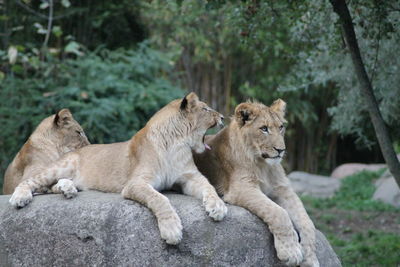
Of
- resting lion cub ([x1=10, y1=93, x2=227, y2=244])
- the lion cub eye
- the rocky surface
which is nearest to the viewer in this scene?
resting lion cub ([x1=10, y1=93, x2=227, y2=244])

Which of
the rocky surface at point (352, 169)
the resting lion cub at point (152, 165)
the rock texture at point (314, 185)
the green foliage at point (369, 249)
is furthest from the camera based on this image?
the rocky surface at point (352, 169)

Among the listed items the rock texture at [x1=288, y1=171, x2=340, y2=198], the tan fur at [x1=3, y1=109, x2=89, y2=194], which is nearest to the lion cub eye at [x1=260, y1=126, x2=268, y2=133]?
the tan fur at [x1=3, y1=109, x2=89, y2=194]

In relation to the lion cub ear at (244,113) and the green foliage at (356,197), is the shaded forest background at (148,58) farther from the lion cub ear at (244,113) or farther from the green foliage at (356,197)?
the lion cub ear at (244,113)

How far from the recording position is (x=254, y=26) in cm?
705

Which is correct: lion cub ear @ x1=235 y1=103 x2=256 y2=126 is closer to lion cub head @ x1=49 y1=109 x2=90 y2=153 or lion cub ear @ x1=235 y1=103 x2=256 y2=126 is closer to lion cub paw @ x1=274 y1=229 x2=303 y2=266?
lion cub paw @ x1=274 y1=229 x2=303 y2=266

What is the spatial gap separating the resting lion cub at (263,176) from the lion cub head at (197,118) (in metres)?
0.17

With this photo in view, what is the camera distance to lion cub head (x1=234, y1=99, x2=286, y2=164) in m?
4.90

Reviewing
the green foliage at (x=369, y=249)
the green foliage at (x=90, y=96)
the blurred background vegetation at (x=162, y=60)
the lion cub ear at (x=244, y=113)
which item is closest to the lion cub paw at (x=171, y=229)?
the lion cub ear at (x=244, y=113)

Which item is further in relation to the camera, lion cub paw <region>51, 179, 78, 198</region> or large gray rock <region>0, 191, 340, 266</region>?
lion cub paw <region>51, 179, 78, 198</region>

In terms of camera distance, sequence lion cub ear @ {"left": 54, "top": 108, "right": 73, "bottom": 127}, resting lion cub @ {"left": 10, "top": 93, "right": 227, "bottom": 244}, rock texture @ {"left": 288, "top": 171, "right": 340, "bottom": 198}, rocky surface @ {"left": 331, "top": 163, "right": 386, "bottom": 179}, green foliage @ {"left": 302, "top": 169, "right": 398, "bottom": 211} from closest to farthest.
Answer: resting lion cub @ {"left": 10, "top": 93, "right": 227, "bottom": 244} < lion cub ear @ {"left": 54, "top": 108, "right": 73, "bottom": 127} < green foliage @ {"left": 302, "top": 169, "right": 398, "bottom": 211} < rock texture @ {"left": 288, "top": 171, "right": 340, "bottom": 198} < rocky surface @ {"left": 331, "top": 163, "right": 386, "bottom": 179}

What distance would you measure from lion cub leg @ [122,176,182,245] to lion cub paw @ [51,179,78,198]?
1.45ft

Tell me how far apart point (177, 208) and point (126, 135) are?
5.93m

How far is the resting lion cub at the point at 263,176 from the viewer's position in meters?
4.61

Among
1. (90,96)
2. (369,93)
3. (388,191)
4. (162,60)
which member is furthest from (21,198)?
(388,191)
